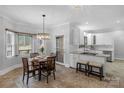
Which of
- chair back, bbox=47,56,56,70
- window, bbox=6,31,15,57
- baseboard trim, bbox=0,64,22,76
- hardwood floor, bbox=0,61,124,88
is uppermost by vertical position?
window, bbox=6,31,15,57

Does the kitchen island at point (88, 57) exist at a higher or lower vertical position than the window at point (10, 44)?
lower

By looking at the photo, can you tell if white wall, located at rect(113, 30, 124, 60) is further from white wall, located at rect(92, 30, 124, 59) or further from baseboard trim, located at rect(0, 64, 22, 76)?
baseboard trim, located at rect(0, 64, 22, 76)

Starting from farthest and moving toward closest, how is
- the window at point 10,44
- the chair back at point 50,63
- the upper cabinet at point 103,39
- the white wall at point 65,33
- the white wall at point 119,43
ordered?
the upper cabinet at point 103,39 < the white wall at point 119,43 < the white wall at point 65,33 < the window at point 10,44 < the chair back at point 50,63

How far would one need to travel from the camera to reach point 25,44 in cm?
601

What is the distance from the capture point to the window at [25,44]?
18.7 ft

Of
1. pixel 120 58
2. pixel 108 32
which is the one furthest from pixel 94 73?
pixel 108 32

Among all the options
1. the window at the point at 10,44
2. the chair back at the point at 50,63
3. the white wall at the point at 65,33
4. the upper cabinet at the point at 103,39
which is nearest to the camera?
the chair back at the point at 50,63

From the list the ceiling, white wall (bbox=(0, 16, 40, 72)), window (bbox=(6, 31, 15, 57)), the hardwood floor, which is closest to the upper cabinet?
the ceiling

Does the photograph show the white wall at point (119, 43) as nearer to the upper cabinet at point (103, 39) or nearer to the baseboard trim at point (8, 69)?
the upper cabinet at point (103, 39)

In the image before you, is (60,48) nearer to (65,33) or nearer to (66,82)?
(65,33)

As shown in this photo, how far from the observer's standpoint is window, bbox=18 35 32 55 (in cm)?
571

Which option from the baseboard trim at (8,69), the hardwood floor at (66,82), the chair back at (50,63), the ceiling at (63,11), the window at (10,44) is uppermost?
the ceiling at (63,11)

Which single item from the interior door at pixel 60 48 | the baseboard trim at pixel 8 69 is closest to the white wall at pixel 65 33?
the interior door at pixel 60 48

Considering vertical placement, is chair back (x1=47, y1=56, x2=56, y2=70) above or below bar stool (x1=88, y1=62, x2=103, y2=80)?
above
